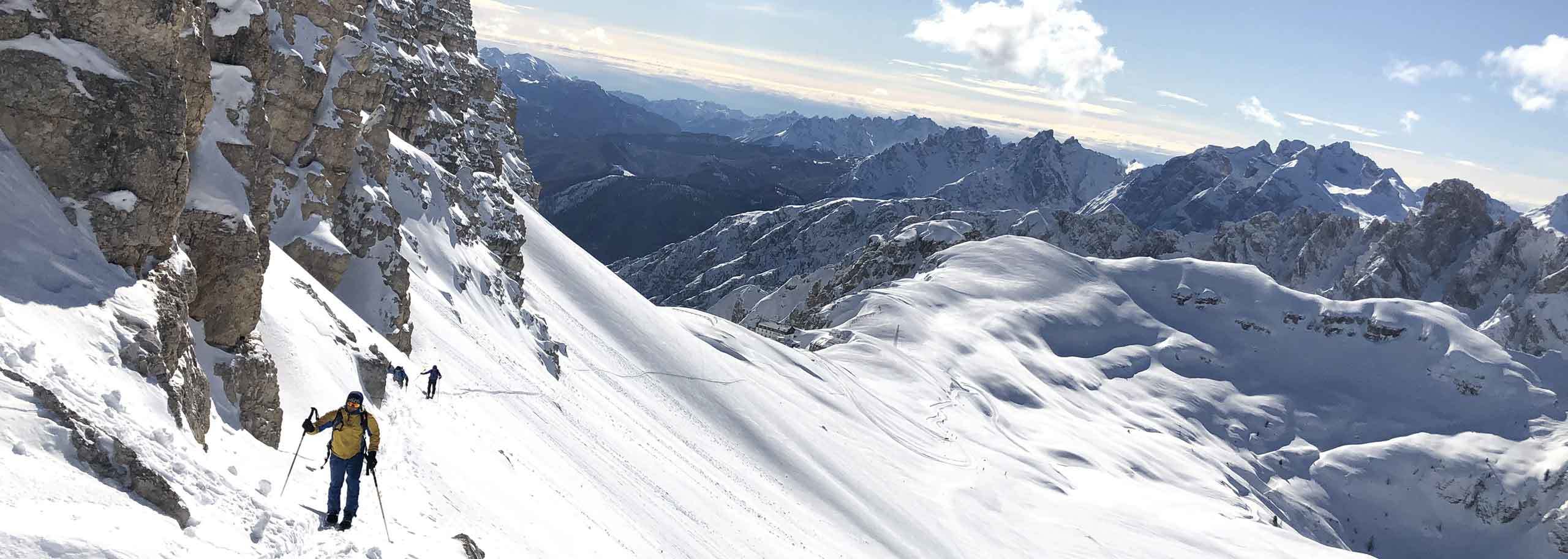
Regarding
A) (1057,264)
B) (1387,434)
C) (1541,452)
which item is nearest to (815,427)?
(1057,264)

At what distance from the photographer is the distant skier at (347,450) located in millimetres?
14375

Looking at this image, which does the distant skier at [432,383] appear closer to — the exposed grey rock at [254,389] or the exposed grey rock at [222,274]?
the exposed grey rock at [254,389]

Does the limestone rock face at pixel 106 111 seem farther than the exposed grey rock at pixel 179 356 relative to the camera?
Yes

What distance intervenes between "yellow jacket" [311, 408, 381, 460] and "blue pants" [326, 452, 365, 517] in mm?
88

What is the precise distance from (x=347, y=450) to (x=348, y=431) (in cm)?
33

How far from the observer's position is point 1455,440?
151250 millimetres

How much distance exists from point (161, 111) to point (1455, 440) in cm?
18726

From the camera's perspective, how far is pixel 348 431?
14.6 m

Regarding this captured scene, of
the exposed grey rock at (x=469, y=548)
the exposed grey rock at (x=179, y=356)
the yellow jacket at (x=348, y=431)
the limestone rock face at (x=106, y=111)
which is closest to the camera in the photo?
the exposed grey rock at (x=179, y=356)

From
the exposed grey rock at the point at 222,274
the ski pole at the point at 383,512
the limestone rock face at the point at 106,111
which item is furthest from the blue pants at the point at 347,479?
the exposed grey rock at the point at 222,274

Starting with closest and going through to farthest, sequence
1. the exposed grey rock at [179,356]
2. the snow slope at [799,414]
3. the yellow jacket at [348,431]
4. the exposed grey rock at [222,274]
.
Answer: the snow slope at [799,414], the exposed grey rock at [179,356], the yellow jacket at [348,431], the exposed grey rock at [222,274]

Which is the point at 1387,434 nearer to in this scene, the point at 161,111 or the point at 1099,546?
the point at 1099,546

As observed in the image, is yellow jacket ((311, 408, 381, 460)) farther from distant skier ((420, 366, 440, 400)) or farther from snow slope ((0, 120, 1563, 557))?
distant skier ((420, 366, 440, 400))

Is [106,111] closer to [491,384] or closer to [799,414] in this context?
[491,384]
